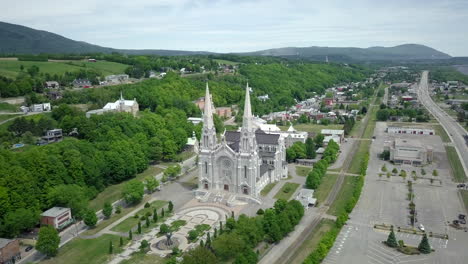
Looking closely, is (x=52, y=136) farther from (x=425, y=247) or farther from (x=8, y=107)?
(x=425, y=247)

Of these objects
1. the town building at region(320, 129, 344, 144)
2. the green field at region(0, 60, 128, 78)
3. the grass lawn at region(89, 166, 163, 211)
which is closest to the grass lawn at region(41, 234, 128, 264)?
the grass lawn at region(89, 166, 163, 211)

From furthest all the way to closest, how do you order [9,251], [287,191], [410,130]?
1. [410,130]
2. [287,191]
3. [9,251]

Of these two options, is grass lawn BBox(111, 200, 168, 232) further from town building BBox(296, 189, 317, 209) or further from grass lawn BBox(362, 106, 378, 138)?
grass lawn BBox(362, 106, 378, 138)

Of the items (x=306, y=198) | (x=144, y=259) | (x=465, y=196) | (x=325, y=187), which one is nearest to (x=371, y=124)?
(x=465, y=196)

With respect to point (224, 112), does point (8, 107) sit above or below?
above

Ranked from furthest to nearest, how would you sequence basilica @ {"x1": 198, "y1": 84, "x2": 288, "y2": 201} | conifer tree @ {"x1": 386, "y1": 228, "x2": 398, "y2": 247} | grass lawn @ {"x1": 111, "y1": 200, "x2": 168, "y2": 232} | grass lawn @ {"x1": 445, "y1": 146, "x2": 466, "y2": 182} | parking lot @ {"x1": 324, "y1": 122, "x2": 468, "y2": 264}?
grass lawn @ {"x1": 445, "y1": 146, "x2": 466, "y2": 182}
basilica @ {"x1": 198, "y1": 84, "x2": 288, "y2": 201}
grass lawn @ {"x1": 111, "y1": 200, "x2": 168, "y2": 232}
conifer tree @ {"x1": 386, "y1": 228, "x2": 398, "y2": 247}
parking lot @ {"x1": 324, "y1": 122, "x2": 468, "y2": 264}

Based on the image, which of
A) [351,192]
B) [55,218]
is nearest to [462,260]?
[351,192]

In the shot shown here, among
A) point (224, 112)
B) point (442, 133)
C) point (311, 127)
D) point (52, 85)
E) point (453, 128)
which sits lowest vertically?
point (311, 127)
